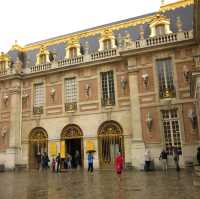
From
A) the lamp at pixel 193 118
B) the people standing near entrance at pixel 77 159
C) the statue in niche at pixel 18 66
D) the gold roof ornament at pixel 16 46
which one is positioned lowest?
the people standing near entrance at pixel 77 159

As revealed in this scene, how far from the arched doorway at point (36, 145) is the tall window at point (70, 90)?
11.9ft

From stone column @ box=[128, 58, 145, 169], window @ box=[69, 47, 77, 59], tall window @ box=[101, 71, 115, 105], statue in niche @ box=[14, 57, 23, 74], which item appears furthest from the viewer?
statue in niche @ box=[14, 57, 23, 74]

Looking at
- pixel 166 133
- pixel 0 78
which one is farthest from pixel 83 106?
pixel 0 78

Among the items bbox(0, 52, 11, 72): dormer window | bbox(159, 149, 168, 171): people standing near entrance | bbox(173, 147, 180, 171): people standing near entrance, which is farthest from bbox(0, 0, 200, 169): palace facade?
bbox(173, 147, 180, 171): people standing near entrance

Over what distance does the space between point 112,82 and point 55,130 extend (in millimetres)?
6336

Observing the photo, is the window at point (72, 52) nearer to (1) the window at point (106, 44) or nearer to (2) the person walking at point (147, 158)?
(1) the window at point (106, 44)

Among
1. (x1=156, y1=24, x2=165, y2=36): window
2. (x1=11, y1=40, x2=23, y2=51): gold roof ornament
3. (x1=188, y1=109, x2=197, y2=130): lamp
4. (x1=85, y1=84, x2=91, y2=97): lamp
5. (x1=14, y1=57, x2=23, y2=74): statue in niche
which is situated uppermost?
(x1=11, y1=40, x2=23, y2=51): gold roof ornament

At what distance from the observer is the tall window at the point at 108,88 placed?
70.8 ft

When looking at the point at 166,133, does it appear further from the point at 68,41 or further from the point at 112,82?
the point at 68,41

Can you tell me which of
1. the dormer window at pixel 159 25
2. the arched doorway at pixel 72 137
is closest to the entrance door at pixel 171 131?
the dormer window at pixel 159 25

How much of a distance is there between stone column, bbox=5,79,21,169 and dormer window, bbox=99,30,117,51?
8.46 m

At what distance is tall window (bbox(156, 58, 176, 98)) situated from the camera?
19484 millimetres

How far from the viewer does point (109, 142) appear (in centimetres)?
2133

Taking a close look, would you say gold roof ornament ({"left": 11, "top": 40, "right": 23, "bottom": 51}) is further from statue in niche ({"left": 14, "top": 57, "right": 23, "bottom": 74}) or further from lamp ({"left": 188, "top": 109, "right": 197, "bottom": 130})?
lamp ({"left": 188, "top": 109, "right": 197, "bottom": 130})
